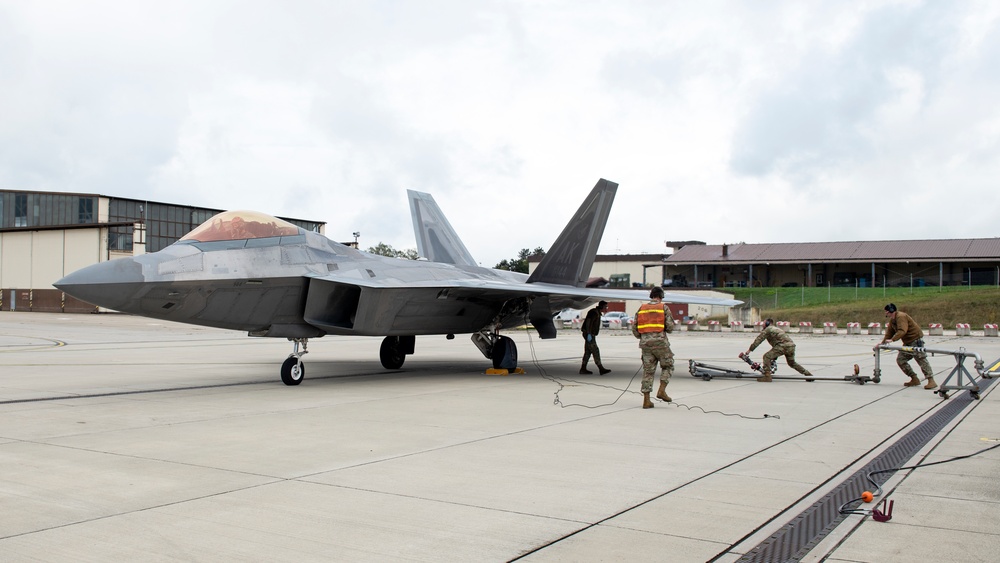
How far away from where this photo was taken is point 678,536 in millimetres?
4402

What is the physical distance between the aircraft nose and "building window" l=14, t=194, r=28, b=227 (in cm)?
5384

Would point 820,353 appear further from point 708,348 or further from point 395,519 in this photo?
point 395,519

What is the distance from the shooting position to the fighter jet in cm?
1072

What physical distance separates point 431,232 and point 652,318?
464 inches

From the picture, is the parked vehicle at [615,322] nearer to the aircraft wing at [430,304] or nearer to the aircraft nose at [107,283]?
the aircraft wing at [430,304]

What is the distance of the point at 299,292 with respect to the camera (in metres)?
12.2

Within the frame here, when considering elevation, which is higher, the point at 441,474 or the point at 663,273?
the point at 663,273

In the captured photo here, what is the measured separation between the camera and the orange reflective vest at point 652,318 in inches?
401

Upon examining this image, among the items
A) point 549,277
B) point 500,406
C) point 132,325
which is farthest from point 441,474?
point 132,325

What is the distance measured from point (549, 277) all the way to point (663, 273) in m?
52.9

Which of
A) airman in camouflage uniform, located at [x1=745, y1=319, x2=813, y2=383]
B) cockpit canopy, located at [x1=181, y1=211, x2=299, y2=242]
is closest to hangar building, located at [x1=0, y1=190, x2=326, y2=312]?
cockpit canopy, located at [x1=181, y1=211, x2=299, y2=242]

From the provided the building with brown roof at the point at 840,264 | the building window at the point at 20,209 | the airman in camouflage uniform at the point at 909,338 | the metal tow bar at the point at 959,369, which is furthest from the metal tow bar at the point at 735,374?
the building window at the point at 20,209

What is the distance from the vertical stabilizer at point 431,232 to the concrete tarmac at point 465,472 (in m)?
8.87

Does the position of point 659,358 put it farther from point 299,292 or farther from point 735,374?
point 299,292
